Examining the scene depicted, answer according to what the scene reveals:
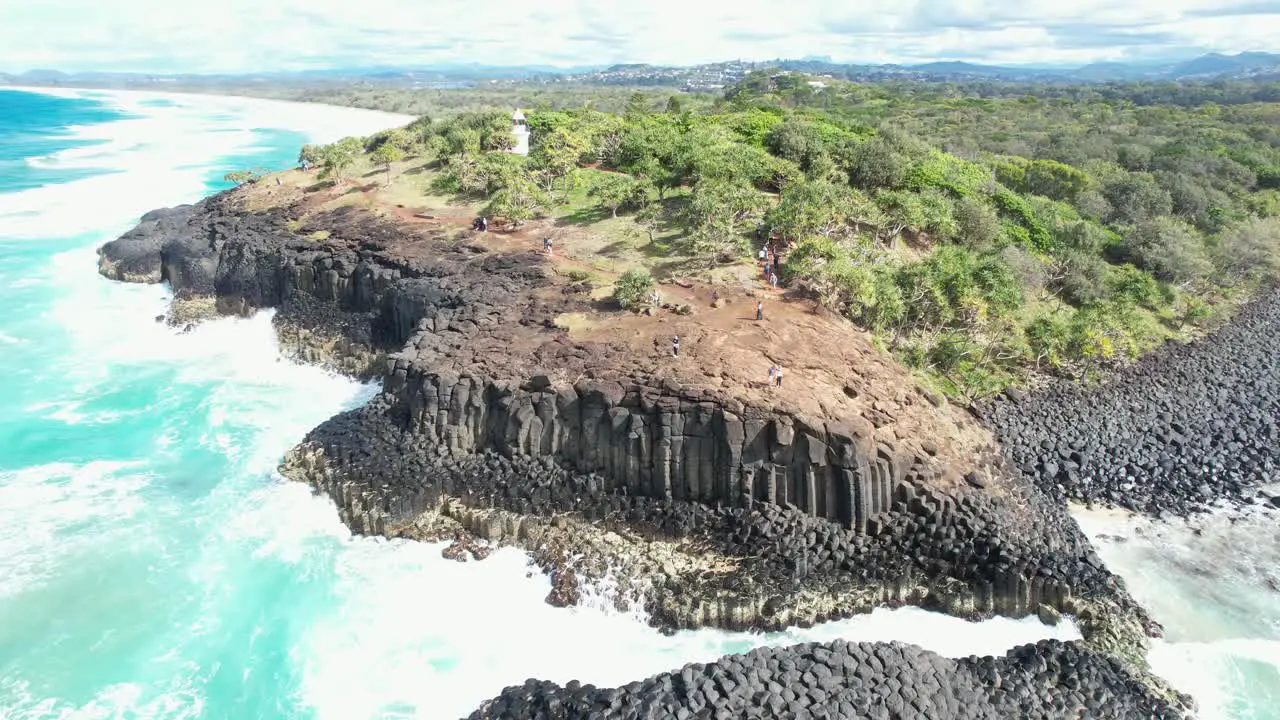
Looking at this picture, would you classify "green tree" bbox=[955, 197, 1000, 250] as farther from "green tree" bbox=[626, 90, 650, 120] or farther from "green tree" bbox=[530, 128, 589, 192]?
"green tree" bbox=[626, 90, 650, 120]

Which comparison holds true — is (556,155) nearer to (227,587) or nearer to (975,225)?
(975,225)

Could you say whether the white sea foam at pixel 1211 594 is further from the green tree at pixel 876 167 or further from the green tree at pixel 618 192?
the green tree at pixel 618 192

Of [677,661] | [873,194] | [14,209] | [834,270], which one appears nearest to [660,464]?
[677,661]

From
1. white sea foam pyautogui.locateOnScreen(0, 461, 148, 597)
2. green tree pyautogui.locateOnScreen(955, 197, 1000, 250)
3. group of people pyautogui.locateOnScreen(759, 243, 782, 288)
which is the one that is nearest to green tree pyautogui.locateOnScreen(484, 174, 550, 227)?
group of people pyautogui.locateOnScreen(759, 243, 782, 288)

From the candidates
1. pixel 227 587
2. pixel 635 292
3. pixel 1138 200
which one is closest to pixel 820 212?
pixel 635 292

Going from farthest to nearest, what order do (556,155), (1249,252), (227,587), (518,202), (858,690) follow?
(556,155) → (1249,252) → (518,202) → (227,587) → (858,690)

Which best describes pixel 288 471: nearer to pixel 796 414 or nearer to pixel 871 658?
pixel 796 414
